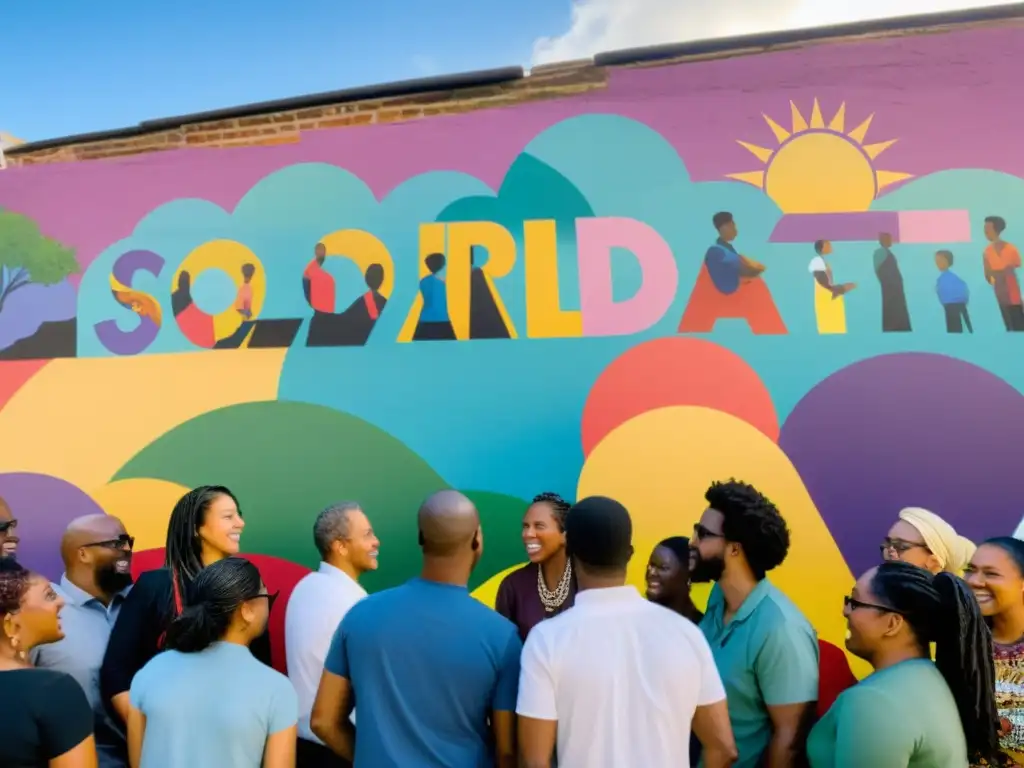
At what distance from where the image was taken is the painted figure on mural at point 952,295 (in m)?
4.88

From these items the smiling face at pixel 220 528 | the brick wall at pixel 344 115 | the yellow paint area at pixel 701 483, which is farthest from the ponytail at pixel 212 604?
the brick wall at pixel 344 115

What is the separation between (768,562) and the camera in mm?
3191

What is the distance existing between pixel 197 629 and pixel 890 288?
4311 millimetres

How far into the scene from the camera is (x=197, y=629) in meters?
2.46

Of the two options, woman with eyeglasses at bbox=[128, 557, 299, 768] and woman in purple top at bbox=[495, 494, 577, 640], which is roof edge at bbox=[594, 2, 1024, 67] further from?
woman with eyeglasses at bbox=[128, 557, 299, 768]

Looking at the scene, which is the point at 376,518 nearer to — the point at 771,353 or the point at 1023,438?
the point at 771,353

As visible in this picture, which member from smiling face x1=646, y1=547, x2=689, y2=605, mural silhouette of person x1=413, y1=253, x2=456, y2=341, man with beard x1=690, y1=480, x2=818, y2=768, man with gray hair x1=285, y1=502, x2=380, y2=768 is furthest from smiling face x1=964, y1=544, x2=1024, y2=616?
mural silhouette of person x1=413, y1=253, x2=456, y2=341

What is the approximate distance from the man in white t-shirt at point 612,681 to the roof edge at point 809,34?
3644mm

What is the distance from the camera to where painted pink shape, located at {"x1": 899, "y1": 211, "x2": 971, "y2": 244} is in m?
4.95

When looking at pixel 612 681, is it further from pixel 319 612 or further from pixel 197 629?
pixel 319 612

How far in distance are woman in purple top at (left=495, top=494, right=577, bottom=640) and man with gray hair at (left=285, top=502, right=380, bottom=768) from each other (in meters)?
0.77

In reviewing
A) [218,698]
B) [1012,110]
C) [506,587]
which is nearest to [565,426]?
[506,587]

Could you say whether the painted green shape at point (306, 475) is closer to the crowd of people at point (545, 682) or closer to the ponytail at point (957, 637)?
the crowd of people at point (545, 682)

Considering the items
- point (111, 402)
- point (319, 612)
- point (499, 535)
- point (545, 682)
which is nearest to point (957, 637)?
point (545, 682)
